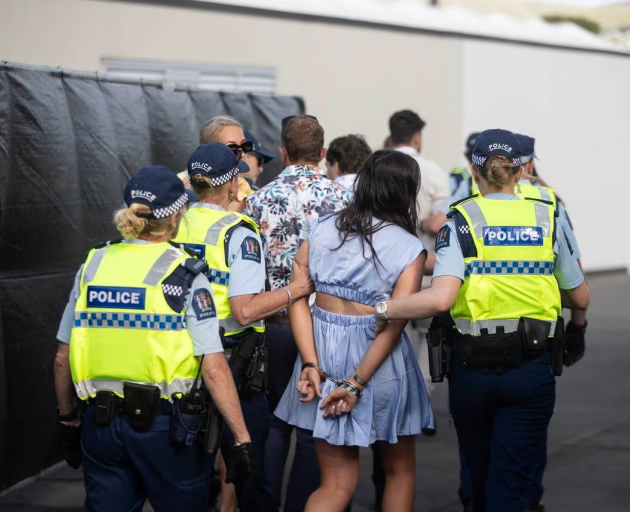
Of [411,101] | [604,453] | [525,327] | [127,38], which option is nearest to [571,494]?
[604,453]

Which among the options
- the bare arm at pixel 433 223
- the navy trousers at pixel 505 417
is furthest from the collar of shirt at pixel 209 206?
the bare arm at pixel 433 223

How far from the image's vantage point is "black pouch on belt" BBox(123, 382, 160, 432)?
3.45 metres

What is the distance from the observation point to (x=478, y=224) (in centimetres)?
423

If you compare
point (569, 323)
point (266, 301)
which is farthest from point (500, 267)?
point (569, 323)

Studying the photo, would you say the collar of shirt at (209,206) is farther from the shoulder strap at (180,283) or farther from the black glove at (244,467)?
the black glove at (244,467)

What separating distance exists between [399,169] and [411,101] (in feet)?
32.0

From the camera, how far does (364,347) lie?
4.15 metres

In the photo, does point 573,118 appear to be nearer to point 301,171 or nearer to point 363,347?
point 301,171

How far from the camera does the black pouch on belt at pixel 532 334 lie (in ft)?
13.9

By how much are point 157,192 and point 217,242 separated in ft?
2.25

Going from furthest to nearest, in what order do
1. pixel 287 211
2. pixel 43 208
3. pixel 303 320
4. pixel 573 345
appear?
pixel 43 208 < pixel 573 345 < pixel 287 211 < pixel 303 320

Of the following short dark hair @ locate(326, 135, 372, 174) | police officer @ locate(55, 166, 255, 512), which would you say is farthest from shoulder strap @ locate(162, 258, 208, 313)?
short dark hair @ locate(326, 135, 372, 174)

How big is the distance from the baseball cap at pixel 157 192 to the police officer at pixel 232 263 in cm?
59

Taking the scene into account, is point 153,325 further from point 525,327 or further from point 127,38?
point 127,38
